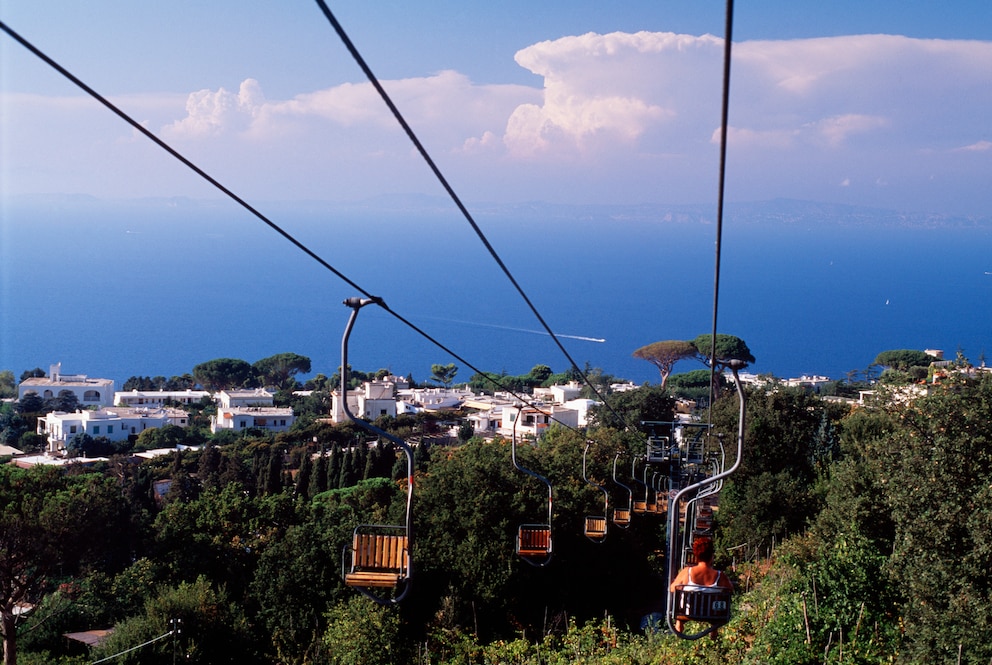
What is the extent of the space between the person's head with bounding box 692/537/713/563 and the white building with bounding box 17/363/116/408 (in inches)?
1996

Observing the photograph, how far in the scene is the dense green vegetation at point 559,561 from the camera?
25.6 feet

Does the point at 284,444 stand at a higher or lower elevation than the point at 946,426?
lower

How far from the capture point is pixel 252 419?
41562 millimetres

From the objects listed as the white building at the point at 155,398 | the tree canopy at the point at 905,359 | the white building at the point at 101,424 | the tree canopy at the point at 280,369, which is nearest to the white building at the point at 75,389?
the white building at the point at 155,398

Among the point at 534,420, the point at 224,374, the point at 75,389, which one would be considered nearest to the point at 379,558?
the point at 534,420

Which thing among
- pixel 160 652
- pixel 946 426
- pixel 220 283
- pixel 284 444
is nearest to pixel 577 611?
pixel 160 652

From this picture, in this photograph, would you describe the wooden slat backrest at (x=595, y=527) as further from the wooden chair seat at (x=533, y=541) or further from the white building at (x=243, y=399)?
the white building at (x=243, y=399)

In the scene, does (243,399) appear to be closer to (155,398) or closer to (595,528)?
(155,398)

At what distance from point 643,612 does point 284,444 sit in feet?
73.8

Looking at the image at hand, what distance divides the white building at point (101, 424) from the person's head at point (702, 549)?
3791 centimetres

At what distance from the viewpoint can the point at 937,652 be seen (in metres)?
7.32

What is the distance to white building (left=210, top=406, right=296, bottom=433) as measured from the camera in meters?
41.3

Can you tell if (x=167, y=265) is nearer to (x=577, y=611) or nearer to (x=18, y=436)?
(x=18, y=436)

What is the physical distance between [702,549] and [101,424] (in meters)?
38.9
